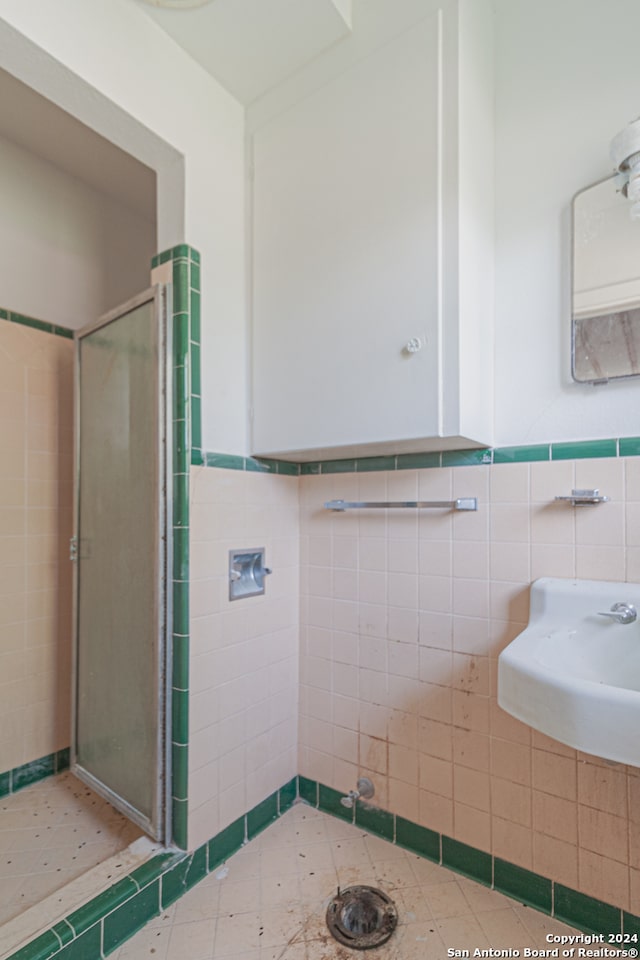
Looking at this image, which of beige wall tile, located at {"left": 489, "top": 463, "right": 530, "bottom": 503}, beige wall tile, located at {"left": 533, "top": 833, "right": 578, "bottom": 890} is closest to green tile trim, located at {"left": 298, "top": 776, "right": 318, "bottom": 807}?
beige wall tile, located at {"left": 533, "top": 833, "right": 578, "bottom": 890}

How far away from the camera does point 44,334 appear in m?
1.87

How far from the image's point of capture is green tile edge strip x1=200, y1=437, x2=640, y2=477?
1188 millimetres

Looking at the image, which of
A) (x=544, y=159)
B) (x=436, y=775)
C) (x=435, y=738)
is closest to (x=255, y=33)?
(x=544, y=159)

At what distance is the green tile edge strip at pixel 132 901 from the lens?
3.41 ft

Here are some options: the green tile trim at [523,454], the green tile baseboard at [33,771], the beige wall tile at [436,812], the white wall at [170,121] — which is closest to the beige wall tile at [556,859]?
the beige wall tile at [436,812]

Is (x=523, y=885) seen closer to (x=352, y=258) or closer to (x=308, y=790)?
(x=308, y=790)

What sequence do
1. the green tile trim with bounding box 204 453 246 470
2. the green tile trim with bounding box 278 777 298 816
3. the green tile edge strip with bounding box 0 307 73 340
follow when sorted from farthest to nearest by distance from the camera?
the green tile edge strip with bounding box 0 307 73 340 → the green tile trim with bounding box 278 777 298 816 → the green tile trim with bounding box 204 453 246 470

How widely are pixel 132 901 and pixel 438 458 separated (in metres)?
1.39

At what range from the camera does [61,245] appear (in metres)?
1.94

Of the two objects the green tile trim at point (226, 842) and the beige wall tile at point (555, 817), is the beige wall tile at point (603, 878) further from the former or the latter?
the green tile trim at point (226, 842)

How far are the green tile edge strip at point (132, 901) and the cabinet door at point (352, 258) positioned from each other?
1.16m

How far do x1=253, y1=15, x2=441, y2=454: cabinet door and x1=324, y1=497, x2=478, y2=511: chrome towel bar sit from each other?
0.84 ft

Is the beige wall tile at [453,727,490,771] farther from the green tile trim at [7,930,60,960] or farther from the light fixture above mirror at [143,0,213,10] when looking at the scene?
the light fixture above mirror at [143,0,213,10]

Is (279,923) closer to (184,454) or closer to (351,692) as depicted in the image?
(351,692)
